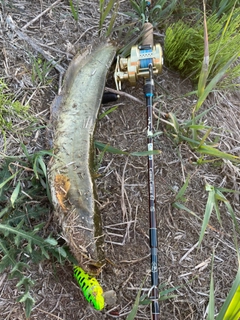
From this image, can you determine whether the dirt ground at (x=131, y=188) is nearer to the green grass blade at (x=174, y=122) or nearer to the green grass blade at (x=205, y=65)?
the green grass blade at (x=174, y=122)

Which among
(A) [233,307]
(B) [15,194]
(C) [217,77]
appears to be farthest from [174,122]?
(A) [233,307]

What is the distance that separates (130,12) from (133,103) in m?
0.54

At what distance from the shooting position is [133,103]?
220 cm

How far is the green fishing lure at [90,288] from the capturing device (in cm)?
168

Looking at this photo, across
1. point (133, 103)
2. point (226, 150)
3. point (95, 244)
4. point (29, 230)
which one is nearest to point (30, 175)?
point (29, 230)

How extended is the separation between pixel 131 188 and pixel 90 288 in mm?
552

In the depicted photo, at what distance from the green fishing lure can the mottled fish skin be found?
34mm

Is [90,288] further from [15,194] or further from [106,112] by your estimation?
[106,112]

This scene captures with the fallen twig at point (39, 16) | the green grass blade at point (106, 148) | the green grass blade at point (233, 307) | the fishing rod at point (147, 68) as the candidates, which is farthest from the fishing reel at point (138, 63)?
the green grass blade at point (233, 307)

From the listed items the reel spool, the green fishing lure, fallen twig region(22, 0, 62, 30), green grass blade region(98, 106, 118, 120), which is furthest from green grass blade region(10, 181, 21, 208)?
fallen twig region(22, 0, 62, 30)

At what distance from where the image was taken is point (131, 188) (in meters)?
2.04

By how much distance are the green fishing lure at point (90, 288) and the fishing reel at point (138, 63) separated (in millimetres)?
972

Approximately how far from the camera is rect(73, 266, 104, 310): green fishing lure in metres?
1.68

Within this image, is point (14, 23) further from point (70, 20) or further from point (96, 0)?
point (96, 0)
